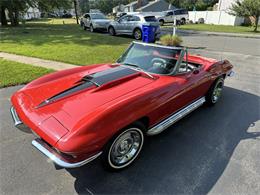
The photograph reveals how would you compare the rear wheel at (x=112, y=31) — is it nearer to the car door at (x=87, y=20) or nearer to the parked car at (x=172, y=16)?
the car door at (x=87, y=20)

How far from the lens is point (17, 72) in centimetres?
629

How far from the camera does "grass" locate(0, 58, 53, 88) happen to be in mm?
5559

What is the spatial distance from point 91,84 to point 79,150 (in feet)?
3.91

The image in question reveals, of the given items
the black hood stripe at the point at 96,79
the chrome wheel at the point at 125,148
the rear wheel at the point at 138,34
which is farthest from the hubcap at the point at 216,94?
the rear wheel at the point at 138,34

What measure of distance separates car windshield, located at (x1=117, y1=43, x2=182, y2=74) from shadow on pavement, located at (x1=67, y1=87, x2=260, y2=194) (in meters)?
1.09

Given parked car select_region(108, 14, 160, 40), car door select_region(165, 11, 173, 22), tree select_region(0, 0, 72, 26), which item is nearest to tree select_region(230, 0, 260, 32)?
car door select_region(165, 11, 173, 22)

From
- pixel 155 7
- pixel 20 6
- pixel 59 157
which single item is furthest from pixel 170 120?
pixel 155 7

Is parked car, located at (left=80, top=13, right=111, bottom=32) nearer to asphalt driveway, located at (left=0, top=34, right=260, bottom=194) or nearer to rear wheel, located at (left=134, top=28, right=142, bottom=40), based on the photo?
rear wheel, located at (left=134, top=28, right=142, bottom=40)

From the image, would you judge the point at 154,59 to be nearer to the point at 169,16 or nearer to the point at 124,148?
the point at 124,148

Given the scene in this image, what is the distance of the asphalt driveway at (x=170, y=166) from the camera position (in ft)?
7.79

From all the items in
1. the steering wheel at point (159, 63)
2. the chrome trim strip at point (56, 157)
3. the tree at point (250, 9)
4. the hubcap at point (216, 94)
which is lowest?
the hubcap at point (216, 94)

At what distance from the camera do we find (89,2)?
91.9 metres

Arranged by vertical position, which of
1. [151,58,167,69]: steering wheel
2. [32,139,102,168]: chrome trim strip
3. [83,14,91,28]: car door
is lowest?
[32,139,102,168]: chrome trim strip

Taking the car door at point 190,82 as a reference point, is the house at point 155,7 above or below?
above
